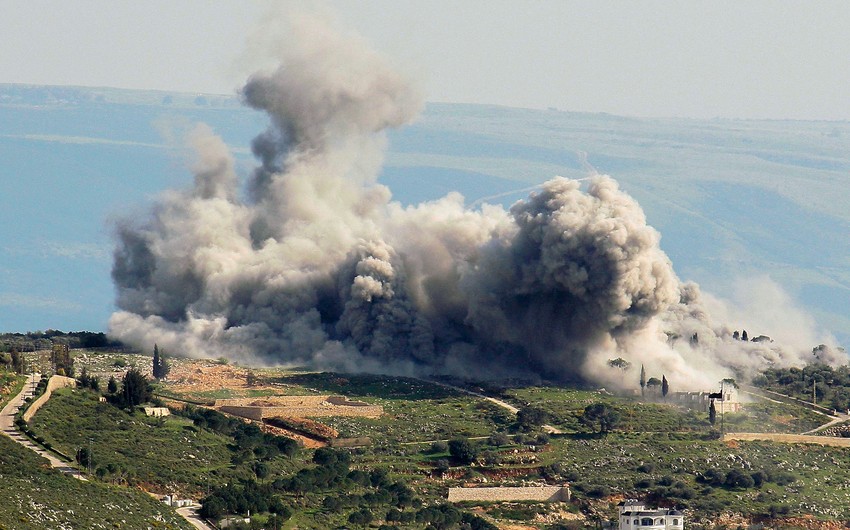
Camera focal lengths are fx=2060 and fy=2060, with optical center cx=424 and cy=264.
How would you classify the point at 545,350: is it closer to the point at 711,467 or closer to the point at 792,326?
the point at 711,467

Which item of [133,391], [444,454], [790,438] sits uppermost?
[790,438]

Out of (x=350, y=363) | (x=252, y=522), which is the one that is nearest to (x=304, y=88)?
(x=350, y=363)

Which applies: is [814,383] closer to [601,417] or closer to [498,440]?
[601,417]

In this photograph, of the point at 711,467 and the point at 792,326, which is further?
the point at 792,326

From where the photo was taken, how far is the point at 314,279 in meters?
110

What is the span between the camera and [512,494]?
81.1 m

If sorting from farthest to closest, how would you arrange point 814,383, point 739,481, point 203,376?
point 814,383 → point 203,376 → point 739,481

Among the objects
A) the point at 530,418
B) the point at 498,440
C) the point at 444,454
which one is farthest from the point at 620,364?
the point at 444,454

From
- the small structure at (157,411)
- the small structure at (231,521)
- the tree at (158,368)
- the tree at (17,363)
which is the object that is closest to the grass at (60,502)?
the small structure at (231,521)

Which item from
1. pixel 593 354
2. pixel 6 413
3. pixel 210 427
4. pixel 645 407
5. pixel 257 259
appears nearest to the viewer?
pixel 6 413

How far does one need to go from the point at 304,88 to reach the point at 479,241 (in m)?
12.9

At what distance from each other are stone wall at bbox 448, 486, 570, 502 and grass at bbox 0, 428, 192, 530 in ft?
55.2

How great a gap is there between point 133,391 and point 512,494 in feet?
52.9

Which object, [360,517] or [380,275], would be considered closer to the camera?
[360,517]
